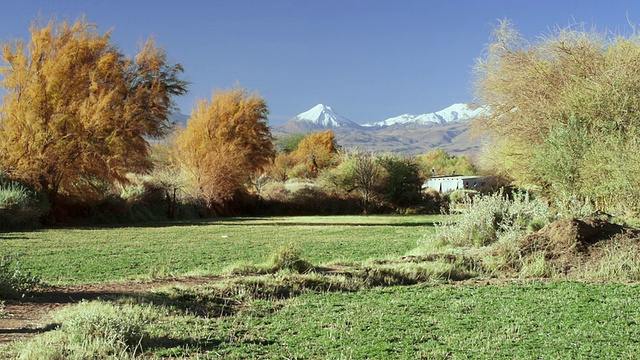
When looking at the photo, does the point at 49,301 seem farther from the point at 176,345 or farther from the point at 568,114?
the point at 568,114

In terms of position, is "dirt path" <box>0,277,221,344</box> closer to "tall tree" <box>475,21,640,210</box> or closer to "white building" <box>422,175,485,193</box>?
"tall tree" <box>475,21,640,210</box>

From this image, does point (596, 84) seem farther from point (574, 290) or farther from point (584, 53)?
point (574, 290)

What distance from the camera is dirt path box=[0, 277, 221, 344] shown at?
5.84 m

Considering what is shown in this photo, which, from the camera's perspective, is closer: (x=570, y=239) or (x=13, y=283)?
(x=13, y=283)

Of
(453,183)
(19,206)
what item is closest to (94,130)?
(19,206)

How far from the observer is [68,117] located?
82.9 feet

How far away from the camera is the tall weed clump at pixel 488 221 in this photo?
1349cm

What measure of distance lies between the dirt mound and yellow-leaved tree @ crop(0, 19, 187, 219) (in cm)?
2062

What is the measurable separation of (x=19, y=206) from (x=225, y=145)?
1787 cm

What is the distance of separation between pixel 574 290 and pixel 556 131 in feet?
44.9

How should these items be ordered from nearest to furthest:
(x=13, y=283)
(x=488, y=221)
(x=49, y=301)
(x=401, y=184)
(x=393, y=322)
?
(x=393, y=322), (x=49, y=301), (x=13, y=283), (x=488, y=221), (x=401, y=184)

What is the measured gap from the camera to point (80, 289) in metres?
8.41

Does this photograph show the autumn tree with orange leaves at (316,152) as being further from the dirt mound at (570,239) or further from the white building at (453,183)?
the dirt mound at (570,239)

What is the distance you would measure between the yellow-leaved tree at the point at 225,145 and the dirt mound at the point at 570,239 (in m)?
28.3
